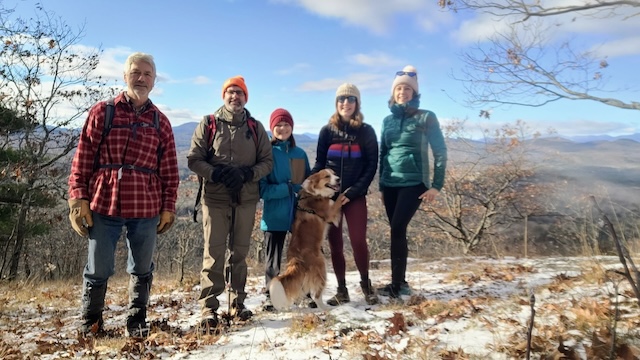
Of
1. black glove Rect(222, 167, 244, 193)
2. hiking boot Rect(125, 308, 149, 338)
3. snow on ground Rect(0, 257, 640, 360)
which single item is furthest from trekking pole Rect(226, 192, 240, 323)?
hiking boot Rect(125, 308, 149, 338)

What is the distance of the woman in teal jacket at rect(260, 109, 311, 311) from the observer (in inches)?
157

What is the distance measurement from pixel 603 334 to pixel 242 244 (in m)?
2.99

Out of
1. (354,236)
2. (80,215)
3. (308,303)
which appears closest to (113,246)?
(80,215)

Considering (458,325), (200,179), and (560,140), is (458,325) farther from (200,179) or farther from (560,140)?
(560,140)

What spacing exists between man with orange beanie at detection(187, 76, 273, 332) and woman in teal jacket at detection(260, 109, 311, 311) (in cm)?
22

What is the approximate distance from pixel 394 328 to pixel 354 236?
127 centimetres

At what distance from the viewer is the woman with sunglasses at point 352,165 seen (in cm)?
412

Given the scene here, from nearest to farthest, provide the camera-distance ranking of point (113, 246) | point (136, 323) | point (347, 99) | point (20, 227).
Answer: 1. point (113, 246)
2. point (136, 323)
3. point (347, 99)
4. point (20, 227)

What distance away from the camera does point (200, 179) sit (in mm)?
3662

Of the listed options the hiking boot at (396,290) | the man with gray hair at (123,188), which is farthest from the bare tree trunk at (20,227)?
the hiking boot at (396,290)

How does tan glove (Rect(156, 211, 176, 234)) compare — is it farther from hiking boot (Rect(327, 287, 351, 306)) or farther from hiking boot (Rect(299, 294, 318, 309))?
hiking boot (Rect(327, 287, 351, 306))

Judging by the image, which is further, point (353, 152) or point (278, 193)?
point (353, 152)

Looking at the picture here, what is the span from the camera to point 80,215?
3.05 m

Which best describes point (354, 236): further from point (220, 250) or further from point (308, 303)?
point (220, 250)
